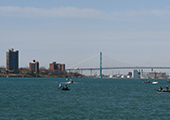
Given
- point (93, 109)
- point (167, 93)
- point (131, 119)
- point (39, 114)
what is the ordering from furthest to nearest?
1. point (167, 93)
2. point (93, 109)
3. point (39, 114)
4. point (131, 119)

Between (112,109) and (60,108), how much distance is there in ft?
24.4

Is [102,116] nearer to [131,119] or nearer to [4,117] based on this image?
[131,119]

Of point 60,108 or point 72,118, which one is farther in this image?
point 60,108

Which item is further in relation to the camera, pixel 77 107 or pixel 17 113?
pixel 77 107

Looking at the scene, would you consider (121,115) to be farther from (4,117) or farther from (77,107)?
(4,117)

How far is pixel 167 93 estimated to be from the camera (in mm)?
83688

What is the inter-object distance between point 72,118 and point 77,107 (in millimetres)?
10101

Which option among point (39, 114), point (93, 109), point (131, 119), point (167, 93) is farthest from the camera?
point (167, 93)

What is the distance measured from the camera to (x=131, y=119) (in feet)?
132

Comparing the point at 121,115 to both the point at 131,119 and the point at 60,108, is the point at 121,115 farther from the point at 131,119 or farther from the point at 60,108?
the point at 60,108

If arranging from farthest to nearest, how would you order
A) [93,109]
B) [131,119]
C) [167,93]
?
[167,93] < [93,109] < [131,119]

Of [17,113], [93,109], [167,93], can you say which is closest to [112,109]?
[93,109]

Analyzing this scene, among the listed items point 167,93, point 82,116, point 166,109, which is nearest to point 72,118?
point 82,116

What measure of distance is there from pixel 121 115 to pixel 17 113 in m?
13.3
